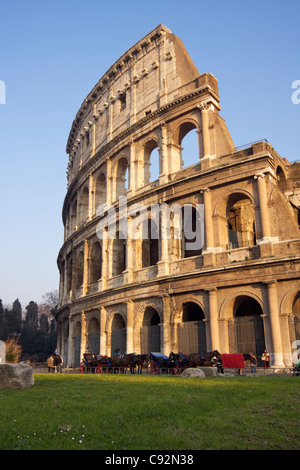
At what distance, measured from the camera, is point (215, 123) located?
24.0m

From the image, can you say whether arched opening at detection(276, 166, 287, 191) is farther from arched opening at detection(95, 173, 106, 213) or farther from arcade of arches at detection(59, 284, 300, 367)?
arched opening at detection(95, 173, 106, 213)

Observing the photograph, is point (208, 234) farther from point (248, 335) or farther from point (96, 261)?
point (96, 261)

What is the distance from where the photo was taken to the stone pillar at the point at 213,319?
20562 millimetres

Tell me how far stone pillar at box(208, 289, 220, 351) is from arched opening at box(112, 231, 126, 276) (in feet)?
32.0

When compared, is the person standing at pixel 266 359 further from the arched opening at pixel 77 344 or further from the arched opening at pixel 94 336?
the arched opening at pixel 77 344

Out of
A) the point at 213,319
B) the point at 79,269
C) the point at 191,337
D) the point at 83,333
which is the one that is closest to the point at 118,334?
the point at 83,333

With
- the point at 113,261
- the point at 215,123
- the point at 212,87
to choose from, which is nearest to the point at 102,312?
the point at 113,261

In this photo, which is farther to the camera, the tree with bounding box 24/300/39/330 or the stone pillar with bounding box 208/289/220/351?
the tree with bounding box 24/300/39/330

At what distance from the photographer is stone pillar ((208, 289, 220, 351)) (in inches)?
810

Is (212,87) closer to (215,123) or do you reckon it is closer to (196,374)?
(215,123)

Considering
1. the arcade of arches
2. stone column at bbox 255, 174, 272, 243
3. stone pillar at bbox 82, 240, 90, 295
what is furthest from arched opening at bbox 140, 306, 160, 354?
stone column at bbox 255, 174, 272, 243

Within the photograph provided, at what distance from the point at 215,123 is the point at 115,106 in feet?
37.0

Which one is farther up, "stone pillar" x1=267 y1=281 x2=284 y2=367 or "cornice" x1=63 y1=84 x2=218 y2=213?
"cornice" x1=63 y1=84 x2=218 y2=213

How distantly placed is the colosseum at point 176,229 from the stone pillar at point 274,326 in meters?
0.04
